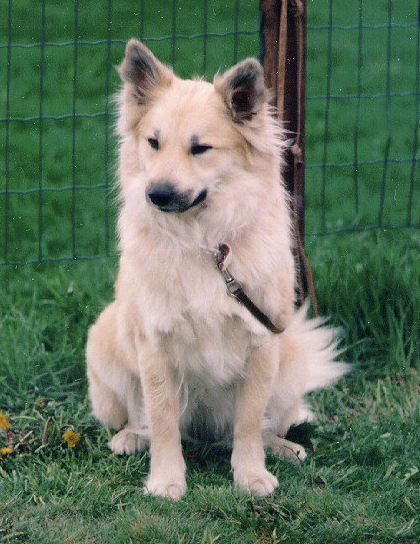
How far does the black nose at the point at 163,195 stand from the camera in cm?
294

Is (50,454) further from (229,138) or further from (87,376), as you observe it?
(229,138)

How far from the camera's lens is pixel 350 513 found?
299cm

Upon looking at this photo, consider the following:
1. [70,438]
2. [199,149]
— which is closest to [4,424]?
[70,438]

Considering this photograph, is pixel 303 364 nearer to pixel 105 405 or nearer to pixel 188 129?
pixel 105 405

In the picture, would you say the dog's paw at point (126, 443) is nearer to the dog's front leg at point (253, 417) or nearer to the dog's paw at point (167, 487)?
the dog's paw at point (167, 487)

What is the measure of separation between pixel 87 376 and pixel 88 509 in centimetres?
87

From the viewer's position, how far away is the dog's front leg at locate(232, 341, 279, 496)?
3258mm

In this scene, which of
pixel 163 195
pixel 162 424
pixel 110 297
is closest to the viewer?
pixel 163 195

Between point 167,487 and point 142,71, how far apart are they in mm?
1448

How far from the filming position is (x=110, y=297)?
439cm

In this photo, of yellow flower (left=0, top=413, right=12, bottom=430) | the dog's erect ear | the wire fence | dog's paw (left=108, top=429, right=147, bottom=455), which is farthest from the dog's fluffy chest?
the wire fence

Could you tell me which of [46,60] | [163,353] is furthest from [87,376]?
[46,60]

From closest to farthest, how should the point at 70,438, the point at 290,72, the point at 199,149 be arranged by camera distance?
1. the point at 199,149
2. the point at 70,438
3. the point at 290,72

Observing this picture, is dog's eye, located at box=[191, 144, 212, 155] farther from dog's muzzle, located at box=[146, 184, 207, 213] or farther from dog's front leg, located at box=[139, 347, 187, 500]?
dog's front leg, located at box=[139, 347, 187, 500]
